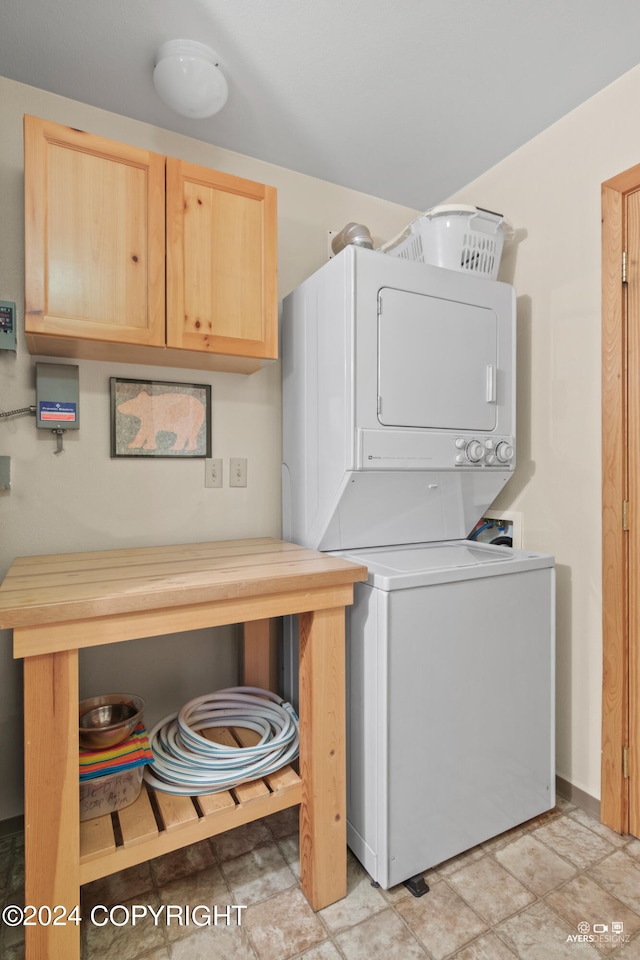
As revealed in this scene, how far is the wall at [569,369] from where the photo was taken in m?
1.90

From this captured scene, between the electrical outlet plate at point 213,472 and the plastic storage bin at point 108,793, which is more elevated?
the electrical outlet plate at point 213,472

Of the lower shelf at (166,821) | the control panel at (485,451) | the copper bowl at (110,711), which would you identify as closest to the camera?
the lower shelf at (166,821)

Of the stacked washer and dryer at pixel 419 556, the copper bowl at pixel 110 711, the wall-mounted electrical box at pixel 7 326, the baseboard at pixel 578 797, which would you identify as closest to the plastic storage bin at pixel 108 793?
the copper bowl at pixel 110 711

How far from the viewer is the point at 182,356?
183cm

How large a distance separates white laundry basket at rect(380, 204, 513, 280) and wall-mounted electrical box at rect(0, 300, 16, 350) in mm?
1518

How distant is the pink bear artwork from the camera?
1.94 meters

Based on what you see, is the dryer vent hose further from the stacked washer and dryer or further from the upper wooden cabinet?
the upper wooden cabinet

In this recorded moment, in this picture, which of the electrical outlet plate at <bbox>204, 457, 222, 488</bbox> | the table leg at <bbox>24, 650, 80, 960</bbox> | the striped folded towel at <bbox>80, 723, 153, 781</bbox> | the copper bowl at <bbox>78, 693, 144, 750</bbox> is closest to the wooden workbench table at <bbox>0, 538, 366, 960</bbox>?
the table leg at <bbox>24, 650, 80, 960</bbox>

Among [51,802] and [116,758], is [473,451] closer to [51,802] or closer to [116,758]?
[116,758]

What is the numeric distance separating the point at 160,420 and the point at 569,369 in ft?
5.32

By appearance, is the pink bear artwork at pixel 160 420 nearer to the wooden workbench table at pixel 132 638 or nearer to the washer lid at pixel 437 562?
the wooden workbench table at pixel 132 638

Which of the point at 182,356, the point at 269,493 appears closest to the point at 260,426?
the point at 269,493

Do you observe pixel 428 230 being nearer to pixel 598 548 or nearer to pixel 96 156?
pixel 96 156

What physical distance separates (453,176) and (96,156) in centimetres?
161
